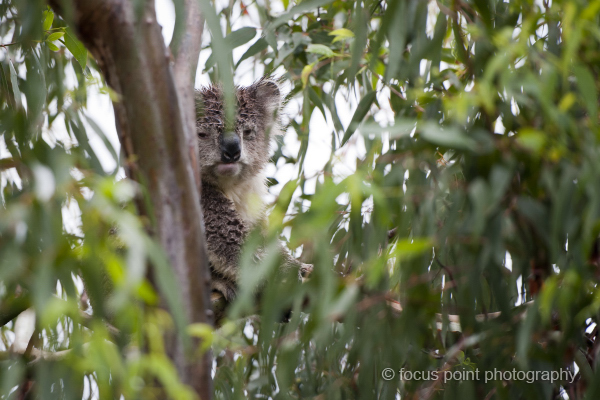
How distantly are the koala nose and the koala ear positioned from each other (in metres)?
0.48

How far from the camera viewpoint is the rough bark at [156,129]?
1.11m

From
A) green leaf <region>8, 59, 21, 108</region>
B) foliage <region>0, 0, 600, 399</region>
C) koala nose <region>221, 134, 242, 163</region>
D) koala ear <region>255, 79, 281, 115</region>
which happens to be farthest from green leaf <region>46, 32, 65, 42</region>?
koala ear <region>255, 79, 281, 115</region>

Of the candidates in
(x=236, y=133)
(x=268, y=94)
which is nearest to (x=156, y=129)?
(x=236, y=133)

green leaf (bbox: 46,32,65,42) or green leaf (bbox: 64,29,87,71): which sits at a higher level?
green leaf (bbox: 46,32,65,42)

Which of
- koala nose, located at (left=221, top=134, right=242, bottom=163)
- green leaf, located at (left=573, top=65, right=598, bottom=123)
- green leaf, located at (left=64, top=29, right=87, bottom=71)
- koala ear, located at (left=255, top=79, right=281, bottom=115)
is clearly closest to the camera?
green leaf, located at (left=573, top=65, right=598, bottom=123)

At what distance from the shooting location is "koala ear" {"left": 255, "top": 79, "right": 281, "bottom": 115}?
313cm

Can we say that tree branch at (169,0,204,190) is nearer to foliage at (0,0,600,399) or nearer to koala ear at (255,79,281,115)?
foliage at (0,0,600,399)

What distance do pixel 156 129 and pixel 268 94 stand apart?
6.91 feet

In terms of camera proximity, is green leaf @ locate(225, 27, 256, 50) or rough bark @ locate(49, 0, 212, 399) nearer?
rough bark @ locate(49, 0, 212, 399)

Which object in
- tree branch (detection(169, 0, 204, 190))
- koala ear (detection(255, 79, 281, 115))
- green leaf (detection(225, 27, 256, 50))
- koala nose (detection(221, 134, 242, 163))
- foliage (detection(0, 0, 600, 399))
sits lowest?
foliage (detection(0, 0, 600, 399))

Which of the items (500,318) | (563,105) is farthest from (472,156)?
(500,318)

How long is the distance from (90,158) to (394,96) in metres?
1.05

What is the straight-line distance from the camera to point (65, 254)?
2.93ft

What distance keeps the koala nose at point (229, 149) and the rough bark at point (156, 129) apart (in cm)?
154
